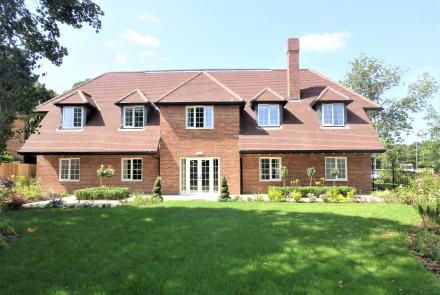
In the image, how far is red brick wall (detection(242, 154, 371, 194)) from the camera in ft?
71.9

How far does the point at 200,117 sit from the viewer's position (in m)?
22.2

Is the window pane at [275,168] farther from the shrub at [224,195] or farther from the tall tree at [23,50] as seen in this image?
the tall tree at [23,50]

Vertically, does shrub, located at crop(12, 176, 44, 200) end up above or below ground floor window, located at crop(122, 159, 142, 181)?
below

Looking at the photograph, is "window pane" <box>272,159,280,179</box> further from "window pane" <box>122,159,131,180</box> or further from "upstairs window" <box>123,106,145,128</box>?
"window pane" <box>122,159,131,180</box>

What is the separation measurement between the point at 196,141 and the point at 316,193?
811 cm

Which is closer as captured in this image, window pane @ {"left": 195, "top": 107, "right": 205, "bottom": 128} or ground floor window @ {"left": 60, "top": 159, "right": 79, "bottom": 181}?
window pane @ {"left": 195, "top": 107, "right": 205, "bottom": 128}

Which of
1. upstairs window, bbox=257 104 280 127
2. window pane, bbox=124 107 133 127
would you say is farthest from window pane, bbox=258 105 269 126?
window pane, bbox=124 107 133 127

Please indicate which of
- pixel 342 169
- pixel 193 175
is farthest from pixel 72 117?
pixel 342 169

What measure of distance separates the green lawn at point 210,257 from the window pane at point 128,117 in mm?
13268

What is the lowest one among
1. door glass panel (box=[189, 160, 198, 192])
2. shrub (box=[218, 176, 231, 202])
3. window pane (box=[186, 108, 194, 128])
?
shrub (box=[218, 176, 231, 202])

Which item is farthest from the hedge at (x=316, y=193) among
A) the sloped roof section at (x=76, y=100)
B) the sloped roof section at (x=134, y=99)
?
the sloped roof section at (x=76, y=100)

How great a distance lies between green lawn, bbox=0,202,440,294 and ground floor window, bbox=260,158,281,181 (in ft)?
37.5

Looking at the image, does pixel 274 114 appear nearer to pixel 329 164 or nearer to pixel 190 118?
pixel 329 164

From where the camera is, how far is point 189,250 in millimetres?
7289
